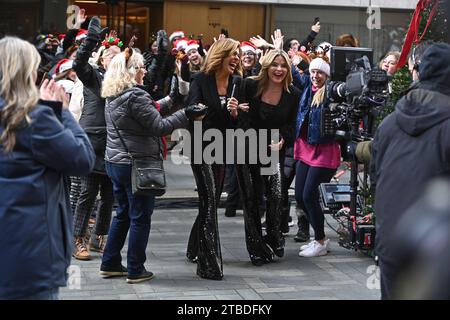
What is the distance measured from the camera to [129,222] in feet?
20.8

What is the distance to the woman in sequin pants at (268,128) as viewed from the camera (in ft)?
22.5

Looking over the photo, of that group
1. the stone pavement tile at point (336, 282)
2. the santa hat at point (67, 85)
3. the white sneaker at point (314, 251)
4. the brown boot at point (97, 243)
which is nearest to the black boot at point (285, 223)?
the white sneaker at point (314, 251)

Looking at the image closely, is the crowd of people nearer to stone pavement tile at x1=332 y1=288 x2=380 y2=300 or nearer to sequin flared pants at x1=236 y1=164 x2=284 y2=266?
sequin flared pants at x1=236 y1=164 x2=284 y2=266

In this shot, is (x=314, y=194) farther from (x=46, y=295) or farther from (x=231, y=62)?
(x=46, y=295)

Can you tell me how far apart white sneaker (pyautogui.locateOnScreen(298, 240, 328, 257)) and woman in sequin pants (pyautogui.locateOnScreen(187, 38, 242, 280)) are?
1067mm

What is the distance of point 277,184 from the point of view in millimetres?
7031

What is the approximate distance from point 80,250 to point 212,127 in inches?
65.1

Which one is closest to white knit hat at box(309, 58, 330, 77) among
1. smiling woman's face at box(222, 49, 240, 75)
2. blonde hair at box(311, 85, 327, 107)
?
blonde hair at box(311, 85, 327, 107)

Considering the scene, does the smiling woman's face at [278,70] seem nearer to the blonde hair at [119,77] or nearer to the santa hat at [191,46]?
the blonde hair at [119,77]

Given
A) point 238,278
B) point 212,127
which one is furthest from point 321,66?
point 238,278
